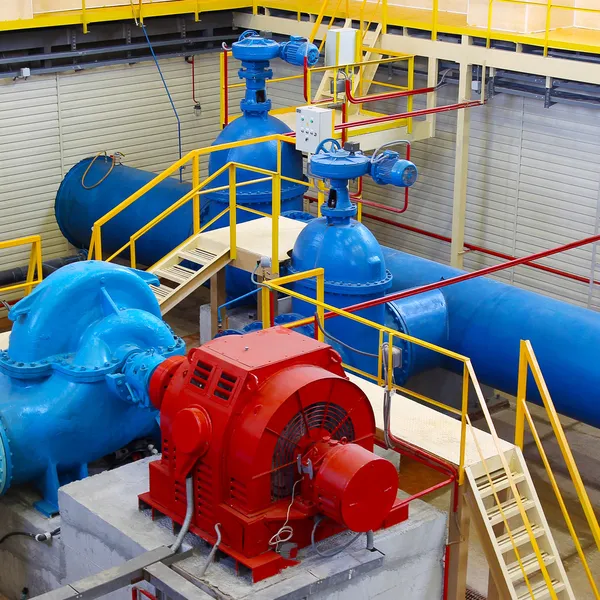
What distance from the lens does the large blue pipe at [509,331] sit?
9.86 meters

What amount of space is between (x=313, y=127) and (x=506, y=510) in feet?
20.0

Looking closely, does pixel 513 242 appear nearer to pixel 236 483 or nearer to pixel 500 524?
pixel 500 524

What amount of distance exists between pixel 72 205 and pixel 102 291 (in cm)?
678

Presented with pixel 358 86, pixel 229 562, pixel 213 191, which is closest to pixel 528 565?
pixel 229 562

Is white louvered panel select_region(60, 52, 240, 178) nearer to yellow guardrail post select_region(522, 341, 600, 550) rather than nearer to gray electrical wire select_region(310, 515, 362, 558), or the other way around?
yellow guardrail post select_region(522, 341, 600, 550)

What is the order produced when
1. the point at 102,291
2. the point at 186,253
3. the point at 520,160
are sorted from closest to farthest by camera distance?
the point at 102,291
the point at 186,253
the point at 520,160

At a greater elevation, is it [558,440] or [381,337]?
[381,337]

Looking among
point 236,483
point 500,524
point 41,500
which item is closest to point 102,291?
point 41,500

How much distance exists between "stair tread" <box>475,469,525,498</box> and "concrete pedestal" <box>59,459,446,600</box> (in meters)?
0.30

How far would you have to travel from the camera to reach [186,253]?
37.3 ft

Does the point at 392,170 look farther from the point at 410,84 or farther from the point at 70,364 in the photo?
the point at 410,84

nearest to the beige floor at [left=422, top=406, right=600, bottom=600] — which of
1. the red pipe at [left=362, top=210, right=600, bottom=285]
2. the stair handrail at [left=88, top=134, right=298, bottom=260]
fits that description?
the red pipe at [left=362, top=210, right=600, bottom=285]

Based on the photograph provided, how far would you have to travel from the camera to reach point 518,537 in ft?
23.2

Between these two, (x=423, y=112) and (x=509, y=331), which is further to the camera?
(x=423, y=112)
